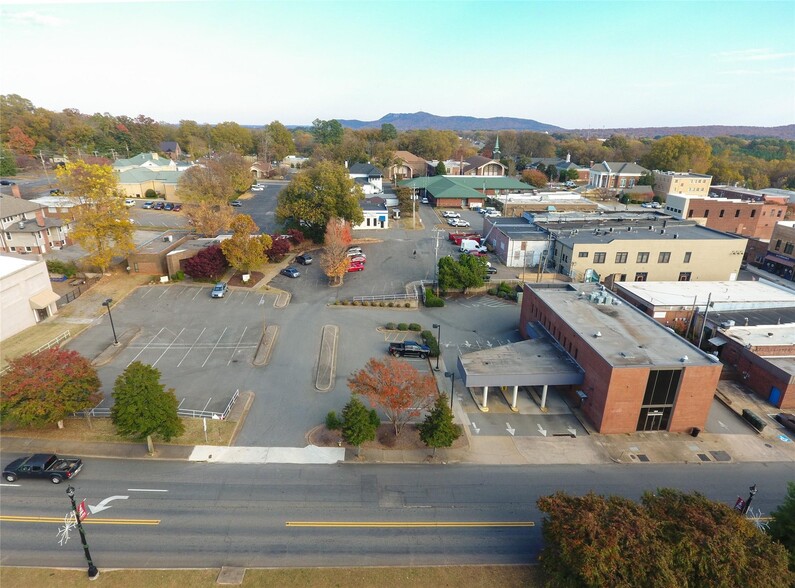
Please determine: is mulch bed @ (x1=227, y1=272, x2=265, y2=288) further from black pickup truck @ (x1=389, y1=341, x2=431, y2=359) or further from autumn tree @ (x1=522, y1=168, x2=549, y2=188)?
autumn tree @ (x1=522, y1=168, x2=549, y2=188)

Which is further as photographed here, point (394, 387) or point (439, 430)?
point (394, 387)

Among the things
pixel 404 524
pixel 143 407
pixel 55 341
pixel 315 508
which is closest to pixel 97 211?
pixel 55 341

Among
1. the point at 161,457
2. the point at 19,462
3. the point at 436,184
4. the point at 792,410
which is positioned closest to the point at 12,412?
the point at 19,462

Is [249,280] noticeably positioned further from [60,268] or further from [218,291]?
[60,268]

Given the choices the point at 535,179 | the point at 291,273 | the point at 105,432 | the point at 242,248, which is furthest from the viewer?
the point at 535,179

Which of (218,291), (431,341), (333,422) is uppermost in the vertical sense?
(218,291)

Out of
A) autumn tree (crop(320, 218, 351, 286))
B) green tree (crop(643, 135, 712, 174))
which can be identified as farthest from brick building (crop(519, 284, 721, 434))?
green tree (crop(643, 135, 712, 174))
